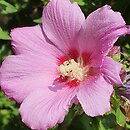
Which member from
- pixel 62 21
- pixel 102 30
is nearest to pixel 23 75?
pixel 62 21

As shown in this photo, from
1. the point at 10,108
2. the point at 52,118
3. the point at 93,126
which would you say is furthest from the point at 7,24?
the point at 52,118

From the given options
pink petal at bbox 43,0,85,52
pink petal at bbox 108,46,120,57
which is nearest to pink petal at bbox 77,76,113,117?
pink petal at bbox 108,46,120,57

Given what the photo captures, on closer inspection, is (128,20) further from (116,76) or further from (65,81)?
(116,76)

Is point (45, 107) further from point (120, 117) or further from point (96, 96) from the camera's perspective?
point (120, 117)

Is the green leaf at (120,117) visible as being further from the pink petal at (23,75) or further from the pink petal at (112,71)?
the pink petal at (23,75)

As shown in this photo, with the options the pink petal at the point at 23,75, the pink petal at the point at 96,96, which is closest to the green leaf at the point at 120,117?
the pink petal at the point at 96,96
